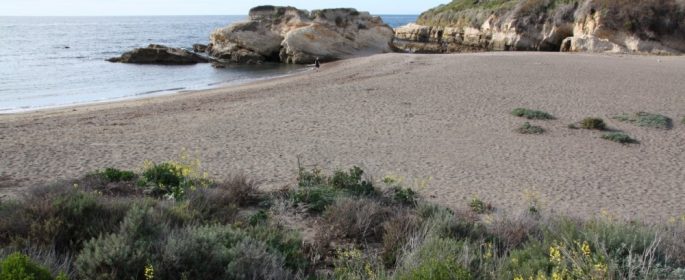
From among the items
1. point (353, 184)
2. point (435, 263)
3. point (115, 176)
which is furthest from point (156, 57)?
point (435, 263)

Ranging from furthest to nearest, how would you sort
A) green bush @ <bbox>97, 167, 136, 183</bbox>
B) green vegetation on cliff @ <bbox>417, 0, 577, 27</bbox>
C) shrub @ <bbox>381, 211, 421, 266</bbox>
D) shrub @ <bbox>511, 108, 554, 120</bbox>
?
green vegetation on cliff @ <bbox>417, 0, 577, 27</bbox>, shrub @ <bbox>511, 108, 554, 120</bbox>, green bush @ <bbox>97, 167, 136, 183</bbox>, shrub @ <bbox>381, 211, 421, 266</bbox>

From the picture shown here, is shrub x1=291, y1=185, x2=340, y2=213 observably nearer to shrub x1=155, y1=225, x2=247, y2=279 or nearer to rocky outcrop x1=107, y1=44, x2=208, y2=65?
shrub x1=155, y1=225, x2=247, y2=279

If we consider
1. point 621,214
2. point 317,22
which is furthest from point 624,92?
point 317,22

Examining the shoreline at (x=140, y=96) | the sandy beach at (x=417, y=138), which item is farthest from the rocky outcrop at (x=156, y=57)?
the sandy beach at (x=417, y=138)

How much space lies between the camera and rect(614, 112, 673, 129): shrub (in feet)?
48.9

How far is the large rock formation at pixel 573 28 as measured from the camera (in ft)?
123

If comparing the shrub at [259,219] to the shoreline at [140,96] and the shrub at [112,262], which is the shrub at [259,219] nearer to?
the shrub at [112,262]

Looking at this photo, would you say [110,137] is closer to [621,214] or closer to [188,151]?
[188,151]

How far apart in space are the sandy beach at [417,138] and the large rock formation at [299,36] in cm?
1470

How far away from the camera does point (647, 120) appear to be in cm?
1514

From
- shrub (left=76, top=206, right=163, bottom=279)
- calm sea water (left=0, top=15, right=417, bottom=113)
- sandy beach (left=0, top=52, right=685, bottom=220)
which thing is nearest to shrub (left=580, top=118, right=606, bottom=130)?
sandy beach (left=0, top=52, right=685, bottom=220)

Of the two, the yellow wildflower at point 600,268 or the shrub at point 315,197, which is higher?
the yellow wildflower at point 600,268

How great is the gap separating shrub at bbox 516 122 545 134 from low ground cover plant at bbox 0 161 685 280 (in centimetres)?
709

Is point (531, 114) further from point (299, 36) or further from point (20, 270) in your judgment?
point (299, 36)
